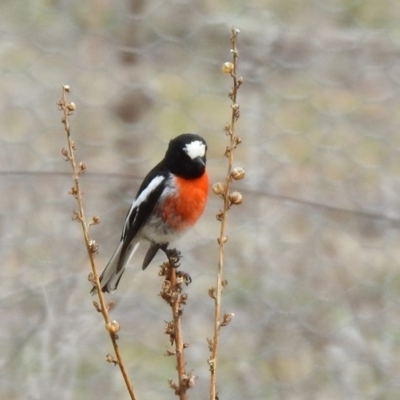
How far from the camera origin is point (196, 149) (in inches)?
43.2

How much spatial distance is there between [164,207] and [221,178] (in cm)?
77

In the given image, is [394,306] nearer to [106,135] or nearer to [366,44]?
[366,44]

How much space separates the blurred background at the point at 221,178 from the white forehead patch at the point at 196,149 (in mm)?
817

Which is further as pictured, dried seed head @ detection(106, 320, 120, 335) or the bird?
the bird

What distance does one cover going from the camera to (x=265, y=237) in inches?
87.1

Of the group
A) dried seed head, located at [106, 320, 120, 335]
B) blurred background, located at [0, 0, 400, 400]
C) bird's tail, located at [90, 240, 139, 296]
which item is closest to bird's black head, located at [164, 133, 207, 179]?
bird's tail, located at [90, 240, 139, 296]

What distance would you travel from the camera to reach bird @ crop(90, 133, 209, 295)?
121cm

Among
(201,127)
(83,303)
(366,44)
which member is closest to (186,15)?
(201,127)

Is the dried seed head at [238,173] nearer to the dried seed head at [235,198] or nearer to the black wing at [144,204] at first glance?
the dried seed head at [235,198]

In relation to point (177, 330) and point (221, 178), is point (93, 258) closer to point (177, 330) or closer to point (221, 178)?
point (177, 330)

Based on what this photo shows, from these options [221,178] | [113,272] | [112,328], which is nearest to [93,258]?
[112,328]

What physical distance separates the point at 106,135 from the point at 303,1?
1.93 ft

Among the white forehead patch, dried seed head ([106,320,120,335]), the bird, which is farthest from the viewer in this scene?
the bird

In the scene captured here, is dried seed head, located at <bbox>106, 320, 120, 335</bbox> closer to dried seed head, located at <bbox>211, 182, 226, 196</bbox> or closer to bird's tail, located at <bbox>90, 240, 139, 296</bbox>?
dried seed head, located at <bbox>211, 182, 226, 196</bbox>
